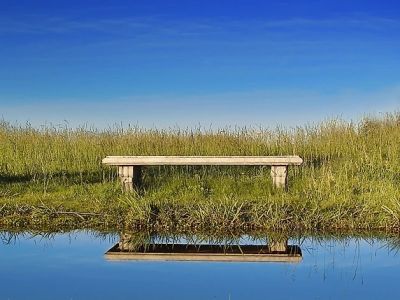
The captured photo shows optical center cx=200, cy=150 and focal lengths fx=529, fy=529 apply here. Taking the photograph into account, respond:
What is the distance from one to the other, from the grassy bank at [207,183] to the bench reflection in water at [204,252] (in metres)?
0.61

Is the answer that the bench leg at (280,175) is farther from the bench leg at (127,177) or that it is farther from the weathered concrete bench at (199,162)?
the bench leg at (127,177)

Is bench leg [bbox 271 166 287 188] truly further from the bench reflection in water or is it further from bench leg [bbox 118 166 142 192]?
bench leg [bbox 118 166 142 192]

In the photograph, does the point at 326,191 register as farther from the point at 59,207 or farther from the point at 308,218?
the point at 59,207

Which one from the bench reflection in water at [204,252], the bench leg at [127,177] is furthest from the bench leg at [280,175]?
the bench leg at [127,177]

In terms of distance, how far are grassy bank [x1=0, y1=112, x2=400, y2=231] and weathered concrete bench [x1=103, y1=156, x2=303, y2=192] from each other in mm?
219

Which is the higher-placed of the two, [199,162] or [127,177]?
[199,162]

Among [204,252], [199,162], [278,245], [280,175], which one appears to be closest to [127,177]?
[199,162]

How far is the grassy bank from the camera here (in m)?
5.87

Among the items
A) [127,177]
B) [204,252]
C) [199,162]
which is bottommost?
[204,252]

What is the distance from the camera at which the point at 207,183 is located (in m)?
7.55

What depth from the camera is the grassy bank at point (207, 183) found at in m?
5.87

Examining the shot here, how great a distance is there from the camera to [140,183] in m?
7.54

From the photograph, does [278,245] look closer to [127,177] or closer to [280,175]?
[280,175]

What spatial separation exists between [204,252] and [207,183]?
2724 mm
